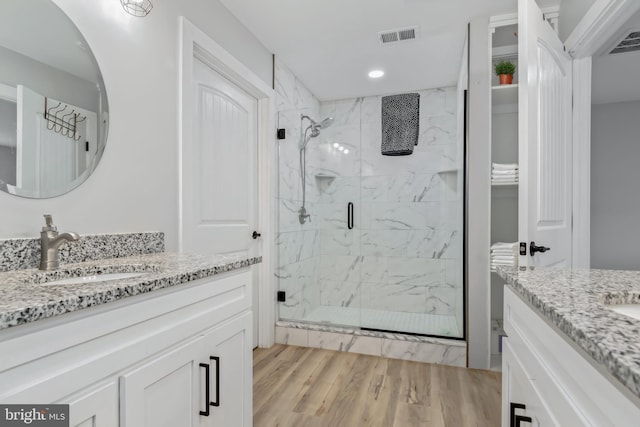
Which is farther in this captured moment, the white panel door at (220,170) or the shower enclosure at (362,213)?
the shower enclosure at (362,213)

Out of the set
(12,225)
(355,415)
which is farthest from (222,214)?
(355,415)

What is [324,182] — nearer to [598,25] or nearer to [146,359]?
[598,25]

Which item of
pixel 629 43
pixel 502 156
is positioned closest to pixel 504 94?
pixel 502 156

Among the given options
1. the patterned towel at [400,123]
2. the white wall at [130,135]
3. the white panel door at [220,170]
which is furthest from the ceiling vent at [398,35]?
the white wall at [130,135]

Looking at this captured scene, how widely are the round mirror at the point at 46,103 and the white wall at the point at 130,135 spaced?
4 centimetres

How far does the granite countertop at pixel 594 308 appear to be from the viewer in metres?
0.44

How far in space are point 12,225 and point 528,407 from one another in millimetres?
1598

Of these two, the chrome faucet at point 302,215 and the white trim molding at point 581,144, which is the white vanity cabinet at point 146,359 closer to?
the chrome faucet at point 302,215

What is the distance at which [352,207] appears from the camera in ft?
11.8

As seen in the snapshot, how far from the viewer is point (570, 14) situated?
210cm

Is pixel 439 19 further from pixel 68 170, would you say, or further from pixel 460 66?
pixel 68 170

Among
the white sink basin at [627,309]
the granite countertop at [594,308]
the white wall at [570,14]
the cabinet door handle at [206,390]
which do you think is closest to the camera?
the granite countertop at [594,308]

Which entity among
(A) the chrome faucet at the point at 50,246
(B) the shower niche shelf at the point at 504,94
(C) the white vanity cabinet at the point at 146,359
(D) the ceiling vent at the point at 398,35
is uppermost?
(D) the ceiling vent at the point at 398,35

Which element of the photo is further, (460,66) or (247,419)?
(460,66)
